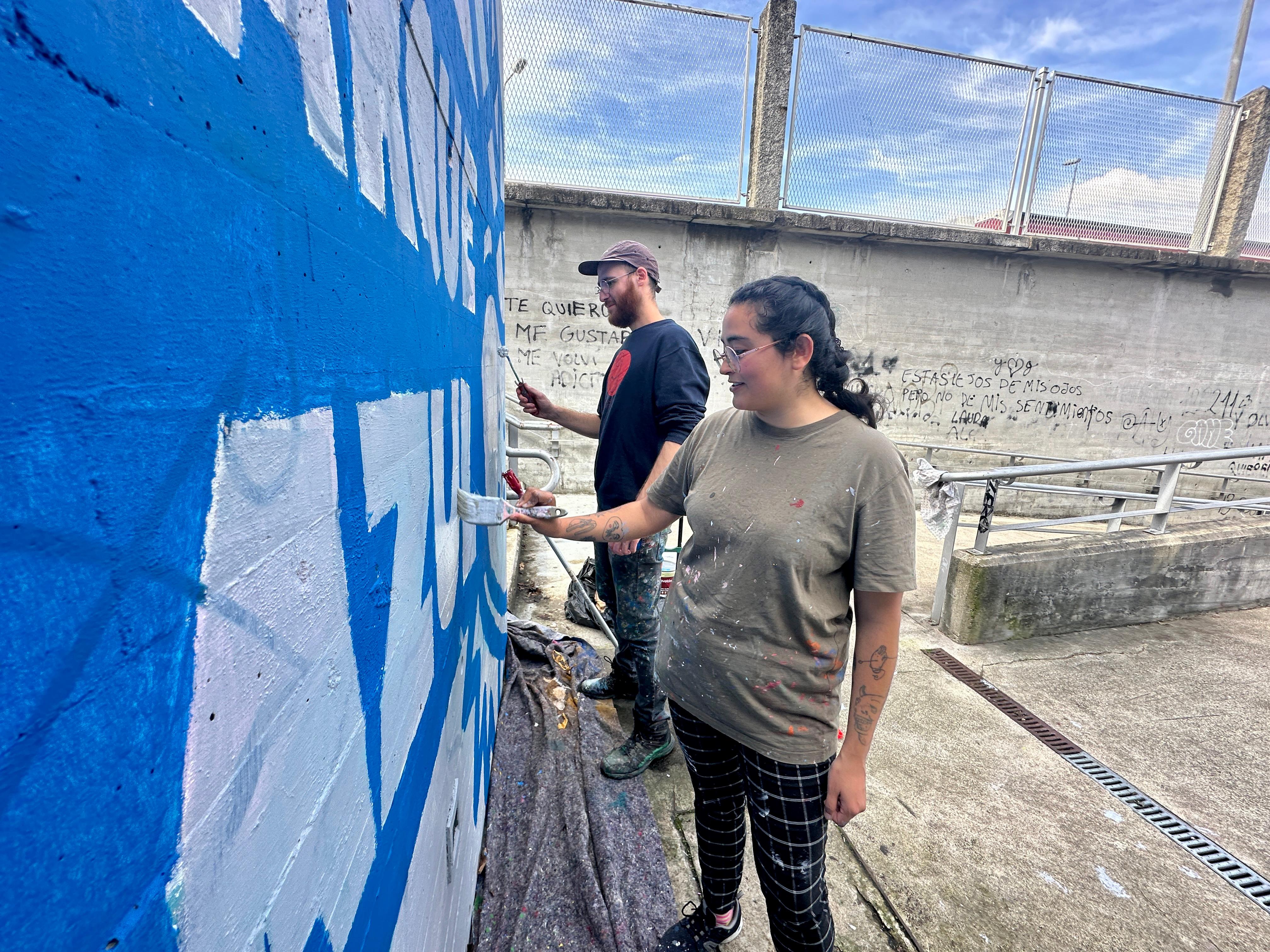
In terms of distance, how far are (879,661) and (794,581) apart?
0.28 meters

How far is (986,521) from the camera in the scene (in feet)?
12.7

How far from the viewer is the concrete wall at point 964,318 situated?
698cm

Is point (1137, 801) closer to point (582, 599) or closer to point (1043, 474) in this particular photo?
point (1043, 474)

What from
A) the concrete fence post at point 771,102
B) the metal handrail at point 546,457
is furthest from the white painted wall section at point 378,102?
the concrete fence post at point 771,102

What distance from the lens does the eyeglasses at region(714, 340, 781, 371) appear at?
54.5 inches

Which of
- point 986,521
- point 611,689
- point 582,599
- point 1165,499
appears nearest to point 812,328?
point 611,689

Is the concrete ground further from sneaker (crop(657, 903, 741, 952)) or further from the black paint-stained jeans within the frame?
the black paint-stained jeans

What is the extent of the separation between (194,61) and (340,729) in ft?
2.39

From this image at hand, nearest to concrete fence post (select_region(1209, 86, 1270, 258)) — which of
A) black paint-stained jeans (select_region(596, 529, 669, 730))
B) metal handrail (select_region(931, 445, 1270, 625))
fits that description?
metal handrail (select_region(931, 445, 1270, 625))

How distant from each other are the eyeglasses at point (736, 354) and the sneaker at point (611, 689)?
6.78 ft

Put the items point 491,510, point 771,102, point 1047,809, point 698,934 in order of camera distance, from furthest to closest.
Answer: point 771,102
point 1047,809
point 698,934
point 491,510

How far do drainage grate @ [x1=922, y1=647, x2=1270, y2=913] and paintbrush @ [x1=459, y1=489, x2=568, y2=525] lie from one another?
282cm

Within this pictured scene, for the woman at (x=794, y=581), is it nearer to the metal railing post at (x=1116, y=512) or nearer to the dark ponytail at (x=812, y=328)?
the dark ponytail at (x=812, y=328)

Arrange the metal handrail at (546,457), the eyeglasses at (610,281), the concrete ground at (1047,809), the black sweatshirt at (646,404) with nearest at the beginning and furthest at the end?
1. the concrete ground at (1047,809)
2. the black sweatshirt at (646,404)
3. the eyeglasses at (610,281)
4. the metal handrail at (546,457)
